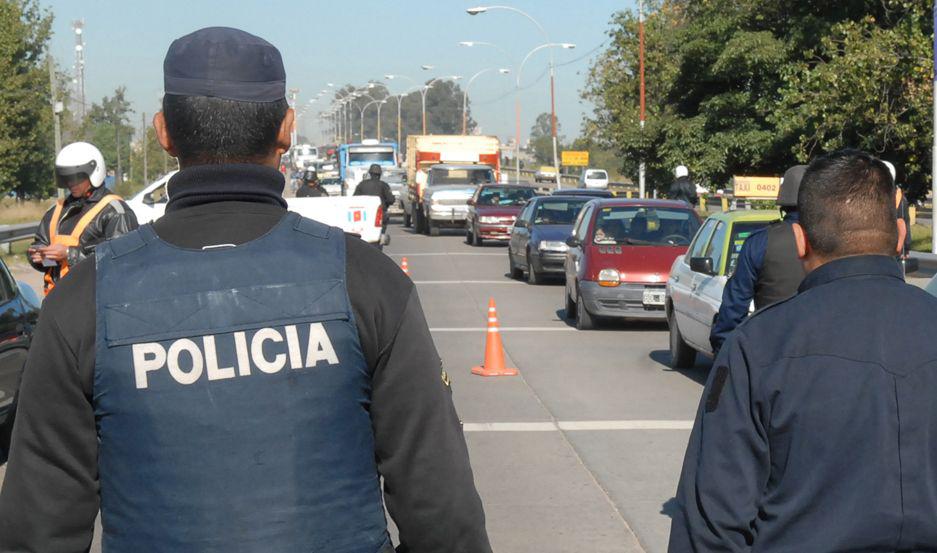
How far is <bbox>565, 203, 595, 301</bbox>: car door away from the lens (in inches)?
695

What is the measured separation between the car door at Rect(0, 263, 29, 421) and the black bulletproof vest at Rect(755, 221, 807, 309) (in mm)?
4883

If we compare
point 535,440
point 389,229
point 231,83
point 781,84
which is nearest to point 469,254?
point 781,84

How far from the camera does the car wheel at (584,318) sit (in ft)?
55.8

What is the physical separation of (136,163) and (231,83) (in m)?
97.2

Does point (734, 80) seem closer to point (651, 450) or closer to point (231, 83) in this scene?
point (651, 450)

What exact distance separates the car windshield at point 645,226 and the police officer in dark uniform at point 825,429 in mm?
14549

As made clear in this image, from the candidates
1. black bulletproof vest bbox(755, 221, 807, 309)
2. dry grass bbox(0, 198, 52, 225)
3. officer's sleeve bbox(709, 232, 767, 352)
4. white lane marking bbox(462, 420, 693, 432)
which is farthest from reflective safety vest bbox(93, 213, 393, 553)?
dry grass bbox(0, 198, 52, 225)

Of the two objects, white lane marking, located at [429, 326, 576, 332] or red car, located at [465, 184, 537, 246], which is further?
red car, located at [465, 184, 537, 246]

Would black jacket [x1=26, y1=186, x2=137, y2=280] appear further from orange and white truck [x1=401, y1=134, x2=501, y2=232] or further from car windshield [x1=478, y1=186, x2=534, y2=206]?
orange and white truck [x1=401, y1=134, x2=501, y2=232]

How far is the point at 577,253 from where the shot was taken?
1794cm

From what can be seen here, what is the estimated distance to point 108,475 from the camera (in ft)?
7.88

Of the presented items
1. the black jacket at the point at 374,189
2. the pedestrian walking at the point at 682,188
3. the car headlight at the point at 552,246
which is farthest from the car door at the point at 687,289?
the black jacket at the point at 374,189

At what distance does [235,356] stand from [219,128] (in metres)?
0.47

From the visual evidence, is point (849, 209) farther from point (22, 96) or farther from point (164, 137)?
point (22, 96)
